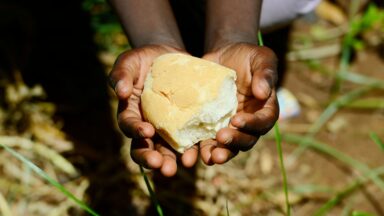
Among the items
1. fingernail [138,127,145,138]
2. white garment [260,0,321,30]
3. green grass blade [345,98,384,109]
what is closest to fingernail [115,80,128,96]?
fingernail [138,127,145,138]

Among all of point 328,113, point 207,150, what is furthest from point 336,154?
point 207,150

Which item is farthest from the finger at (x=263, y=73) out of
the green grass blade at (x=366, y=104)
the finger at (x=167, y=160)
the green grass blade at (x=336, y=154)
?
the green grass blade at (x=366, y=104)

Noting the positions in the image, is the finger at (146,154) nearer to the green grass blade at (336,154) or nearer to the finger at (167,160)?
the finger at (167,160)

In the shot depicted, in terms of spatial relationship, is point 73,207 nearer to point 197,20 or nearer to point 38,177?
point 38,177

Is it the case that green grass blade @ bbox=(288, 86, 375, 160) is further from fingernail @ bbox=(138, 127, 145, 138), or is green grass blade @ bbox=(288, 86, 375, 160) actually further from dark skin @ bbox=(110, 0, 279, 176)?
fingernail @ bbox=(138, 127, 145, 138)

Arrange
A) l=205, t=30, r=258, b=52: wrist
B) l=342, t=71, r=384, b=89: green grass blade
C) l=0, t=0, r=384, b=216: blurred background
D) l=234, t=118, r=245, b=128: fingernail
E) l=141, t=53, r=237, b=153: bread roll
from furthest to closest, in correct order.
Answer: l=342, t=71, r=384, b=89: green grass blade → l=0, t=0, r=384, b=216: blurred background → l=205, t=30, r=258, b=52: wrist → l=141, t=53, r=237, b=153: bread roll → l=234, t=118, r=245, b=128: fingernail

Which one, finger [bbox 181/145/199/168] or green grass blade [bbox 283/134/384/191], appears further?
green grass blade [bbox 283/134/384/191]

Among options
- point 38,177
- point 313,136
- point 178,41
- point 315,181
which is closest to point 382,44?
point 313,136
